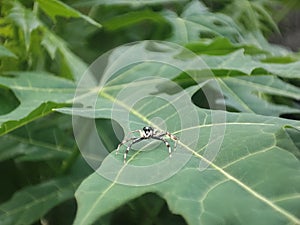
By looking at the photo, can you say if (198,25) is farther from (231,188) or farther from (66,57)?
(231,188)

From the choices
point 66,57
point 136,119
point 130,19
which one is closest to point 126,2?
point 130,19

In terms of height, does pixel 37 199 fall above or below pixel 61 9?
below

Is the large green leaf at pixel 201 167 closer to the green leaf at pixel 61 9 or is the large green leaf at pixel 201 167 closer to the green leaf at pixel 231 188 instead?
the green leaf at pixel 231 188

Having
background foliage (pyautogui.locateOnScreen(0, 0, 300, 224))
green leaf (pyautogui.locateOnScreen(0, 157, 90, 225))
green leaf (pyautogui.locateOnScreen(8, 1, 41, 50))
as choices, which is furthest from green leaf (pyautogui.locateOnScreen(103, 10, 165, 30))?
green leaf (pyautogui.locateOnScreen(0, 157, 90, 225))

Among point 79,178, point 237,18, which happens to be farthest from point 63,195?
point 237,18

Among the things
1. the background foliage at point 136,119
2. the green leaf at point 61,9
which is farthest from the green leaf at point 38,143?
the green leaf at point 61,9
